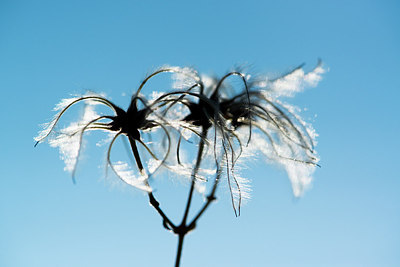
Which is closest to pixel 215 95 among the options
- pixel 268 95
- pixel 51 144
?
pixel 268 95

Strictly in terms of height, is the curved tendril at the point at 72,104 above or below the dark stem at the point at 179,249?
above

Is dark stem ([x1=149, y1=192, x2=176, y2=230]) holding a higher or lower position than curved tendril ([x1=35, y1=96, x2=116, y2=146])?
lower

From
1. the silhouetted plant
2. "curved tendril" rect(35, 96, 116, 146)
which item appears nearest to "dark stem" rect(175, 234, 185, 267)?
the silhouetted plant

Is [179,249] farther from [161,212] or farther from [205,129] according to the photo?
[205,129]

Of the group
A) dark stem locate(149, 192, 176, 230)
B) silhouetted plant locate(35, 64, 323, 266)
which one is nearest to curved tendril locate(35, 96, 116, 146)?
silhouetted plant locate(35, 64, 323, 266)

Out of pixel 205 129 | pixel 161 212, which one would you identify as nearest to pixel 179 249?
pixel 161 212

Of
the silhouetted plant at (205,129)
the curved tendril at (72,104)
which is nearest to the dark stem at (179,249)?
the silhouetted plant at (205,129)

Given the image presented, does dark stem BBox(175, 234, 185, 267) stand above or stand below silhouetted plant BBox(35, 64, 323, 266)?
below

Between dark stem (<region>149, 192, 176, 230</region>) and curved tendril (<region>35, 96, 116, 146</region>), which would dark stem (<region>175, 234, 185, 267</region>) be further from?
curved tendril (<region>35, 96, 116, 146</region>)

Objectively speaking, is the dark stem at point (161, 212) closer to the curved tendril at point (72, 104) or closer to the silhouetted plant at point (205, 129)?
the silhouetted plant at point (205, 129)
